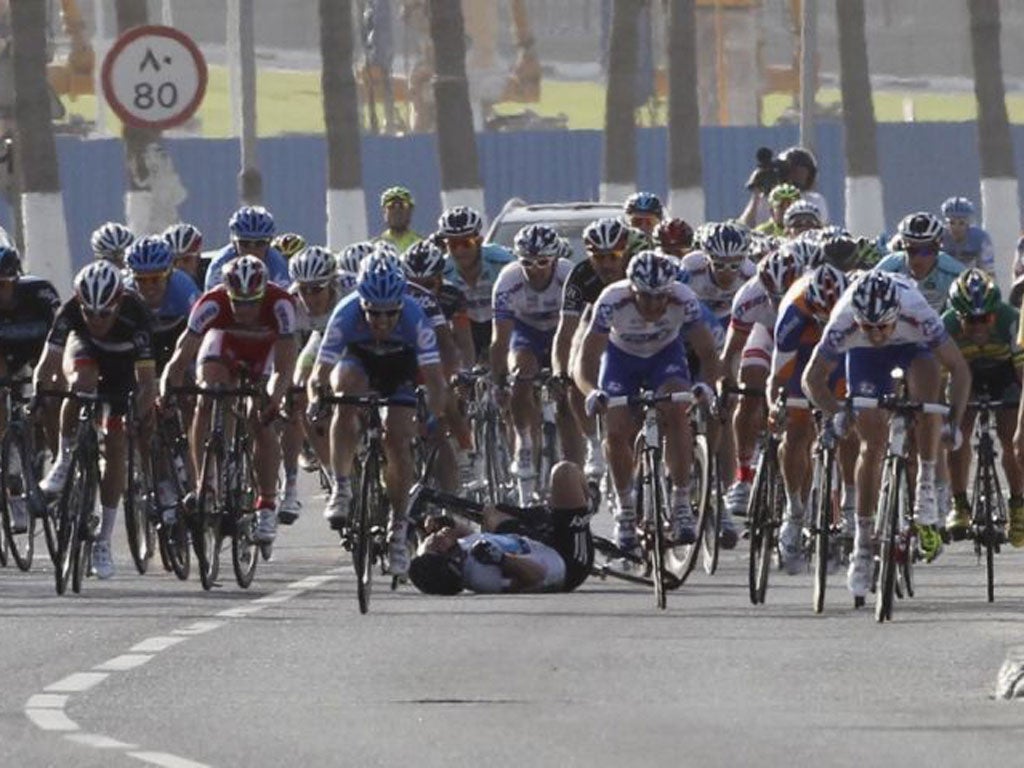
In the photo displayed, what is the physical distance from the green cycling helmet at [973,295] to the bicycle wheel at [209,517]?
152 inches

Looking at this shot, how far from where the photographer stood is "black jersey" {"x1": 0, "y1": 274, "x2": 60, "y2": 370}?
22047 mm

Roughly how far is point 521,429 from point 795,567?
4159mm

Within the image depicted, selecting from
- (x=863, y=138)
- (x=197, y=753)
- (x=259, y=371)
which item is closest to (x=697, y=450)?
(x=259, y=371)

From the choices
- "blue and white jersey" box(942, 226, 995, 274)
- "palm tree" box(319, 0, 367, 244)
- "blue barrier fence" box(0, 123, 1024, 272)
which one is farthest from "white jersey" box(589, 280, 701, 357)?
"blue barrier fence" box(0, 123, 1024, 272)

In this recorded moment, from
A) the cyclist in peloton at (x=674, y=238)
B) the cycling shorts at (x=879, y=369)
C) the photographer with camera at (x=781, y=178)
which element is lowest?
the cycling shorts at (x=879, y=369)

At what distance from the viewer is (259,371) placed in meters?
20.9

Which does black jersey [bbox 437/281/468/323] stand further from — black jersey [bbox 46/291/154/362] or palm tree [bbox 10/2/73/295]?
palm tree [bbox 10/2/73/295]

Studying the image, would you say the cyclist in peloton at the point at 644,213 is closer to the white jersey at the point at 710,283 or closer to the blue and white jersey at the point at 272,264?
the white jersey at the point at 710,283

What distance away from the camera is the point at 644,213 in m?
27.2

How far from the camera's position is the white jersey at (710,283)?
2438 cm

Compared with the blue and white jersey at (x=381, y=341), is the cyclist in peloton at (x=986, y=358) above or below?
below

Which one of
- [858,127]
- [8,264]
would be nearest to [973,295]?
[8,264]

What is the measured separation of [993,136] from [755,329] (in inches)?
1088

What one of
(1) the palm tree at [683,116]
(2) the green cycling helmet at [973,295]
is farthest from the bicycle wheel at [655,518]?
(1) the palm tree at [683,116]
